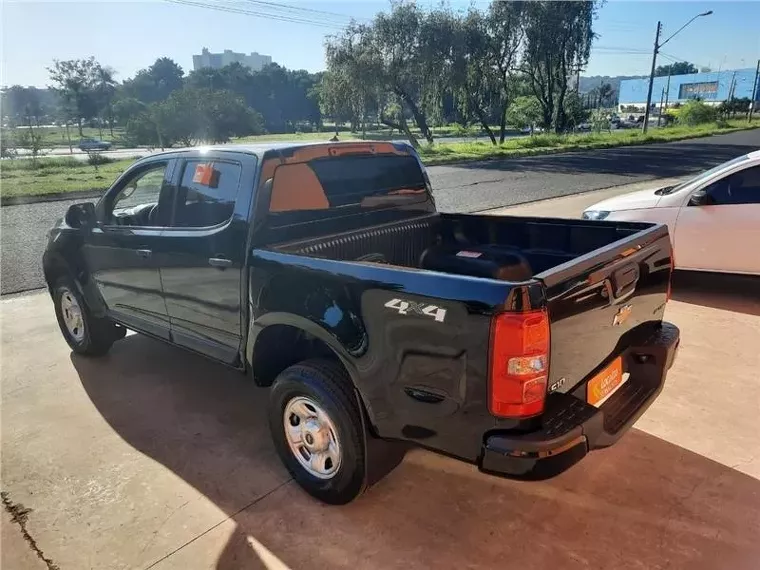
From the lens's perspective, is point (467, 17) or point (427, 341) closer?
point (427, 341)

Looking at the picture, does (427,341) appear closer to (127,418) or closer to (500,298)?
(500,298)

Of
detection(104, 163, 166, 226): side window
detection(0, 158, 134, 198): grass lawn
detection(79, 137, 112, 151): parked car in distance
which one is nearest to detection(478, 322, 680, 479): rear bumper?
detection(104, 163, 166, 226): side window

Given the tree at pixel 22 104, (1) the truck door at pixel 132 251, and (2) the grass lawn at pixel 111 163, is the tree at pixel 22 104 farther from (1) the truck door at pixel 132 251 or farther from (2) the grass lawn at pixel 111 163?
(1) the truck door at pixel 132 251

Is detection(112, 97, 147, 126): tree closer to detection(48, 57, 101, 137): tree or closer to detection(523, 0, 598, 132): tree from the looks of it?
detection(48, 57, 101, 137): tree

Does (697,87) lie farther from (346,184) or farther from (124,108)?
(346,184)

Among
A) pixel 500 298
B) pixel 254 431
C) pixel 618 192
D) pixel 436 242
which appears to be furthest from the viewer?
pixel 618 192

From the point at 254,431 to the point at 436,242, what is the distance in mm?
1822

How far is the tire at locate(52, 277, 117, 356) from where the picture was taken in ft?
15.0

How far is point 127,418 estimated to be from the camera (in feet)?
12.4

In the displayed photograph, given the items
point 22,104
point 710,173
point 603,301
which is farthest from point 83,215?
point 22,104

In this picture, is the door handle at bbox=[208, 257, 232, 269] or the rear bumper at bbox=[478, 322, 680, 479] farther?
the door handle at bbox=[208, 257, 232, 269]

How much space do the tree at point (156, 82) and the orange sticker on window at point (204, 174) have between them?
48.4m

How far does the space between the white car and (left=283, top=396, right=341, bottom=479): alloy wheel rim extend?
15.4ft

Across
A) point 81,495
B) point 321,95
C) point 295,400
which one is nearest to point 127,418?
point 81,495
